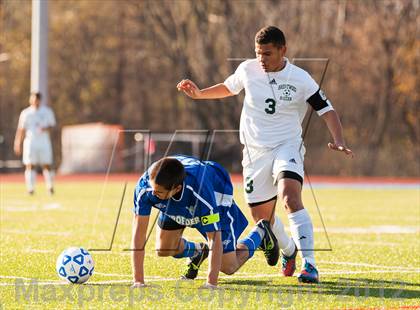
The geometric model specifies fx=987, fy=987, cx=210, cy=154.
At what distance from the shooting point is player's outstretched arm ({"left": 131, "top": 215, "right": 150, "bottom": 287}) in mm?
7109

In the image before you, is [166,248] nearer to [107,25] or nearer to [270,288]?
[270,288]

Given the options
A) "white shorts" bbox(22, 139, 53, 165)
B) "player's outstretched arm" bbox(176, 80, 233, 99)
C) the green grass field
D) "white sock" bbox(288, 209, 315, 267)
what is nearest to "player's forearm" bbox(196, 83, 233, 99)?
"player's outstretched arm" bbox(176, 80, 233, 99)

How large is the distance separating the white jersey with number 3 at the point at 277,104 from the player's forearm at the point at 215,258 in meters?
1.29

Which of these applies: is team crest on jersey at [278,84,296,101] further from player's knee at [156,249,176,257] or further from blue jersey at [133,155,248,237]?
player's knee at [156,249,176,257]

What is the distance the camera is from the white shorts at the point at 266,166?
8.09 meters

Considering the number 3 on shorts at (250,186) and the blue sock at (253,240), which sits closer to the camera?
the blue sock at (253,240)

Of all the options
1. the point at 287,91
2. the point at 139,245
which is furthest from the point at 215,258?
the point at 287,91

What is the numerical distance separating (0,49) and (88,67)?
16.9 ft

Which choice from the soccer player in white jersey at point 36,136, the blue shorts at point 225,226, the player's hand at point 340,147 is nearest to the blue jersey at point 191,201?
the blue shorts at point 225,226

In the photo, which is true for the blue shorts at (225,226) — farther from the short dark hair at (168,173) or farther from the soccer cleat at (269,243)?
the short dark hair at (168,173)

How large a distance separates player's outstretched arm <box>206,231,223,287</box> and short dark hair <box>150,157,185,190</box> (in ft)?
1.93

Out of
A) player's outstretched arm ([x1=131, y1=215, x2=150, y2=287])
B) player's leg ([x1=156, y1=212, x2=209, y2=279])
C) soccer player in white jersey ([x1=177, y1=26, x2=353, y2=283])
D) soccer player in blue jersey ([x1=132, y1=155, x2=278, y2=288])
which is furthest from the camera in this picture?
soccer player in white jersey ([x1=177, y1=26, x2=353, y2=283])

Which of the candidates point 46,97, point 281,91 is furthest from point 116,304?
point 46,97

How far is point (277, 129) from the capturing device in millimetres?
8195
